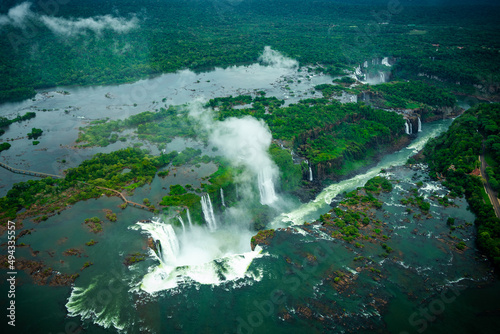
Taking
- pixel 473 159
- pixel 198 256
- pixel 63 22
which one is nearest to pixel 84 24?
pixel 63 22

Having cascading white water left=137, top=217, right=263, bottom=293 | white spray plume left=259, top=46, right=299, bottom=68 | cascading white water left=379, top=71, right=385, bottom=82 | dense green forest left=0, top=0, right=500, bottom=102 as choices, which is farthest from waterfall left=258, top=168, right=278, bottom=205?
cascading white water left=379, top=71, right=385, bottom=82

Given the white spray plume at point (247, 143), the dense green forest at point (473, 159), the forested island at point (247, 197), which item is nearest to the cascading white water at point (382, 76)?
the forested island at point (247, 197)

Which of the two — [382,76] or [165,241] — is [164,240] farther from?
[382,76]

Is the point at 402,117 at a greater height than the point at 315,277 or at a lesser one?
greater

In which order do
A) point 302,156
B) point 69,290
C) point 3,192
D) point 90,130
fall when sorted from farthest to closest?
point 90,130 < point 302,156 < point 3,192 < point 69,290

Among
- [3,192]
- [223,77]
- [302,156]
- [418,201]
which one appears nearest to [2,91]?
[3,192]

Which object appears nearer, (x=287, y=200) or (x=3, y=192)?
(x=3, y=192)

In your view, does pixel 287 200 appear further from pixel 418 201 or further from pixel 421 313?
pixel 421 313
